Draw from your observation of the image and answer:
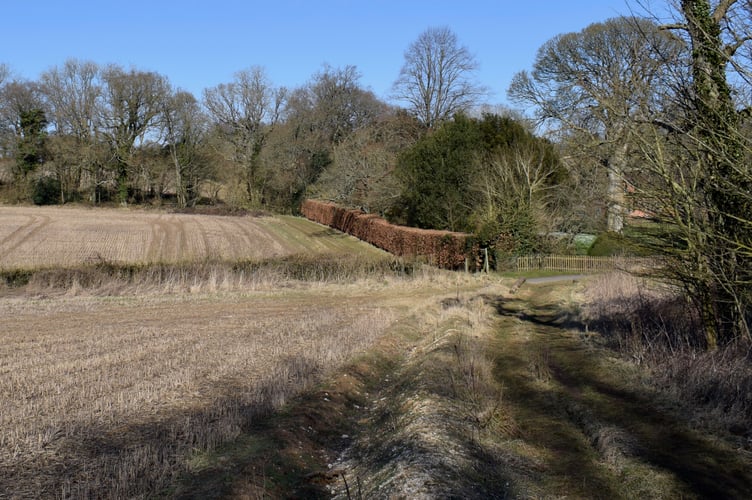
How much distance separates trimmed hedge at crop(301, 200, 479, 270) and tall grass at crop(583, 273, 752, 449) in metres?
19.3

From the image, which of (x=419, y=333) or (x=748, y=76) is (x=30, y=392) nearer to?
(x=419, y=333)

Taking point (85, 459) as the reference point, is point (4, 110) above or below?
above

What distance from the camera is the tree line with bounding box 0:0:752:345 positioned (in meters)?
10.7

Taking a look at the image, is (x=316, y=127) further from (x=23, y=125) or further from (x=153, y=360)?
(x=153, y=360)

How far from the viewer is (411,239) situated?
41.2 metres

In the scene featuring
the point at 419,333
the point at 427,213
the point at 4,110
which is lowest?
the point at 419,333

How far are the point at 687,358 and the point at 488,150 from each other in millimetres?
34473

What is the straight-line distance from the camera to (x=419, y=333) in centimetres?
1784

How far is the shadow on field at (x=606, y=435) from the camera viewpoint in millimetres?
6973

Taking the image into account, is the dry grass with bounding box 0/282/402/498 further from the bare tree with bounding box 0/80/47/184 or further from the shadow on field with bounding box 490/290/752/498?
the bare tree with bounding box 0/80/47/184

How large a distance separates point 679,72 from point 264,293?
19.7 meters

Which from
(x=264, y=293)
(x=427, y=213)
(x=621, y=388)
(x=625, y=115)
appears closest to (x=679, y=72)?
(x=625, y=115)

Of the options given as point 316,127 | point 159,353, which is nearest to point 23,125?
point 316,127

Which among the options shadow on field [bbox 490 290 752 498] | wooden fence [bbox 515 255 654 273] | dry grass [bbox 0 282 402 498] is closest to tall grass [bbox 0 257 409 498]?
dry grass [bbox 0 282 402 498]
